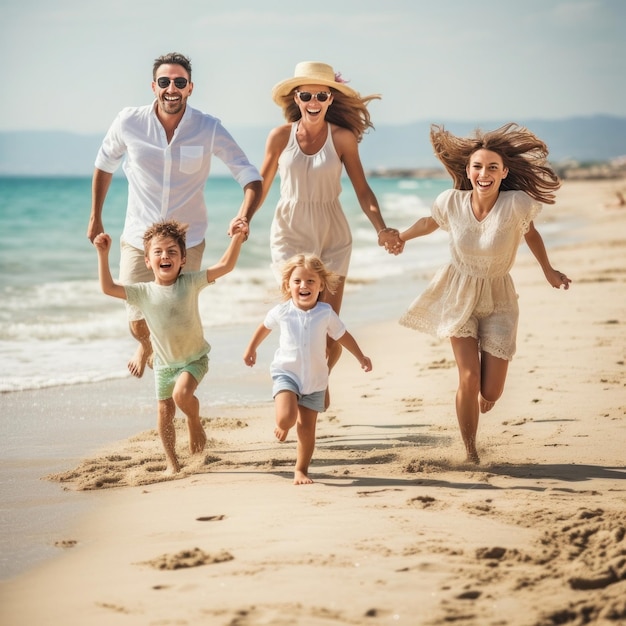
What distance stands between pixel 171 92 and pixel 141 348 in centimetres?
162

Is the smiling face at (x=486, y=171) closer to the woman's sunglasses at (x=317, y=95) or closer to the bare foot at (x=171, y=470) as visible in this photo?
the woman's sunglasses at (x=317, y=95)

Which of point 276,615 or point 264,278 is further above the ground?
Answer: point 264,278

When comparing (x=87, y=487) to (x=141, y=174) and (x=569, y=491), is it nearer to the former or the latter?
(x=141, y=174)

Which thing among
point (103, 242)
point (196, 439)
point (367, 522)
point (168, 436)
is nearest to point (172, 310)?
point (103, 242)

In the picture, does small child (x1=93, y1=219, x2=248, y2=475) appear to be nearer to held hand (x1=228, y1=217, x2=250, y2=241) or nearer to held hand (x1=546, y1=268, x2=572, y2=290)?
held hand (x1=228, y1=217, x2=250, y2=241)

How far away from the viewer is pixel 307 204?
6344 millimetres

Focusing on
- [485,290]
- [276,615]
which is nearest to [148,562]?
[276,615]

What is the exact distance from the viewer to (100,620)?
11.2ft

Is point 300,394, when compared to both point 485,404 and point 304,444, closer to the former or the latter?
point 304,444

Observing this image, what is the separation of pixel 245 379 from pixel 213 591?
4.69 m

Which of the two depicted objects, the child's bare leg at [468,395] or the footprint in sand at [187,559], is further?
the child's bare leg at [468,395]

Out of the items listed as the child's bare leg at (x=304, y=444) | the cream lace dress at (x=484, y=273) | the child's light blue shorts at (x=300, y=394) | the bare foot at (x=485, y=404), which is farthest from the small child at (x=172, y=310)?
the bare foot at (x=485, y=404)

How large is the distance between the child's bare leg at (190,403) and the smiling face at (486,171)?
6.31 ft

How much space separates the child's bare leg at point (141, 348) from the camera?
20.6ft
